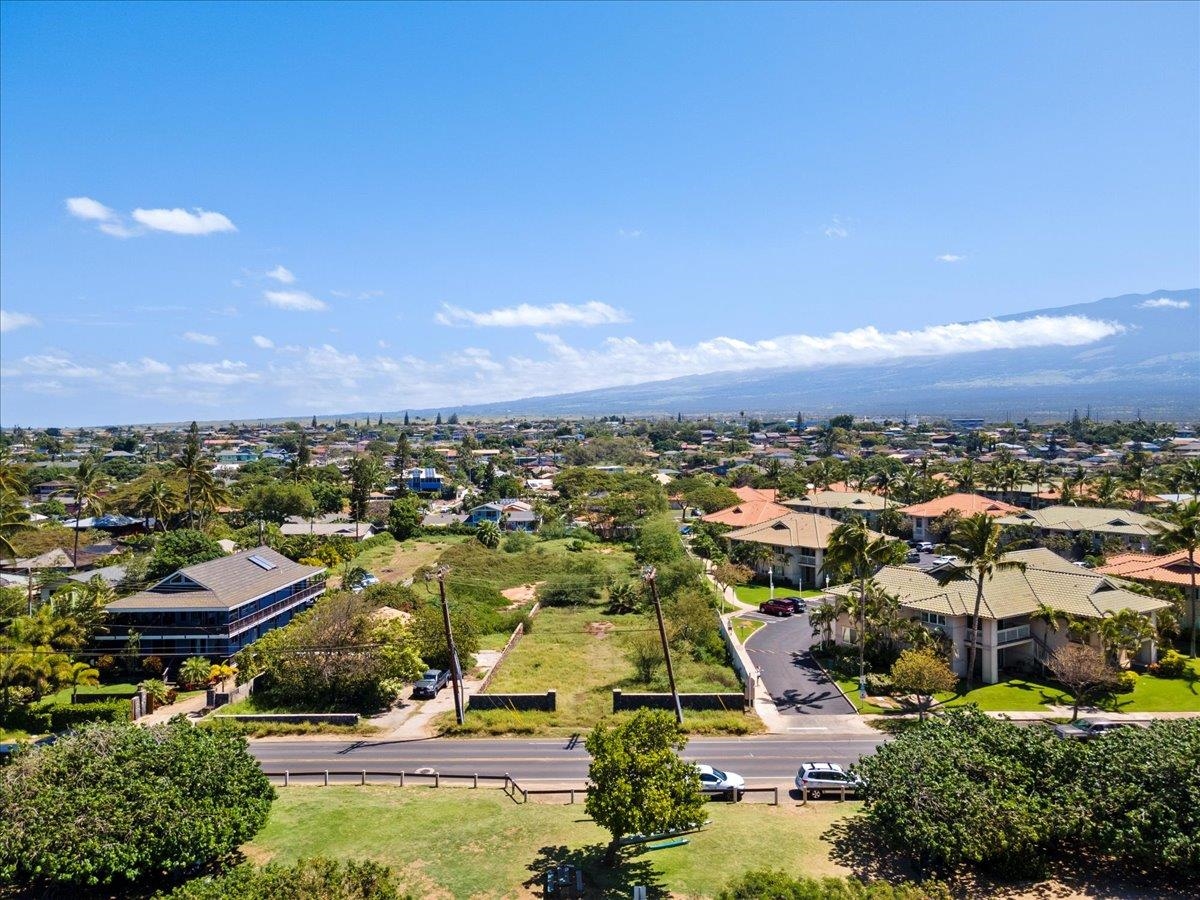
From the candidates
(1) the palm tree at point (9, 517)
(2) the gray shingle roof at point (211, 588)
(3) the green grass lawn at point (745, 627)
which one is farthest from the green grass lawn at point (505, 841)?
(1) the palm tree at point (9, 517)

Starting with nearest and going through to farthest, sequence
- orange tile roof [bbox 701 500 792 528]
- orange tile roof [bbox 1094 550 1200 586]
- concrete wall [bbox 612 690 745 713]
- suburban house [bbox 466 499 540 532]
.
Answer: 1. concrete wall [bbox 612 690 745 713]
2. orange tile roof [bbox 1094 550 1200 586]
3. orange tile roof [bbox 701 500 792 528]
4. suburban house [bbox 466 499 540 532]

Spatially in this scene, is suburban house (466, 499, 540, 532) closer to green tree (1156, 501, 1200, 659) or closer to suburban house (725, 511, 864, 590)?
suburban house (725, 511, 864, 590)

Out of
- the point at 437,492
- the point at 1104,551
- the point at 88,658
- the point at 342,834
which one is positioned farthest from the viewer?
the point at 437,492

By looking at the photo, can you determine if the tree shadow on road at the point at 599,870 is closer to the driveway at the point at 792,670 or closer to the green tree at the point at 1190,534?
the driveway at the point at 792,670

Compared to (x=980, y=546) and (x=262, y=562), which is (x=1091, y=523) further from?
(x=262, y=562)

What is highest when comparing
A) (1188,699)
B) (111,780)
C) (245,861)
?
(111,780)

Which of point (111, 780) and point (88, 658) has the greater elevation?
point (111, 780)

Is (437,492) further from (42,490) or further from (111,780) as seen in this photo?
(111,780)

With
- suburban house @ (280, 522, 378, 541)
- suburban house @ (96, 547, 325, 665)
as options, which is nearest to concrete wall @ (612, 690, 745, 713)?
suburban house @ (96, 547, 325, 665)

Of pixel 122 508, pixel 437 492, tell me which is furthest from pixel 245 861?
pixel 437 492
